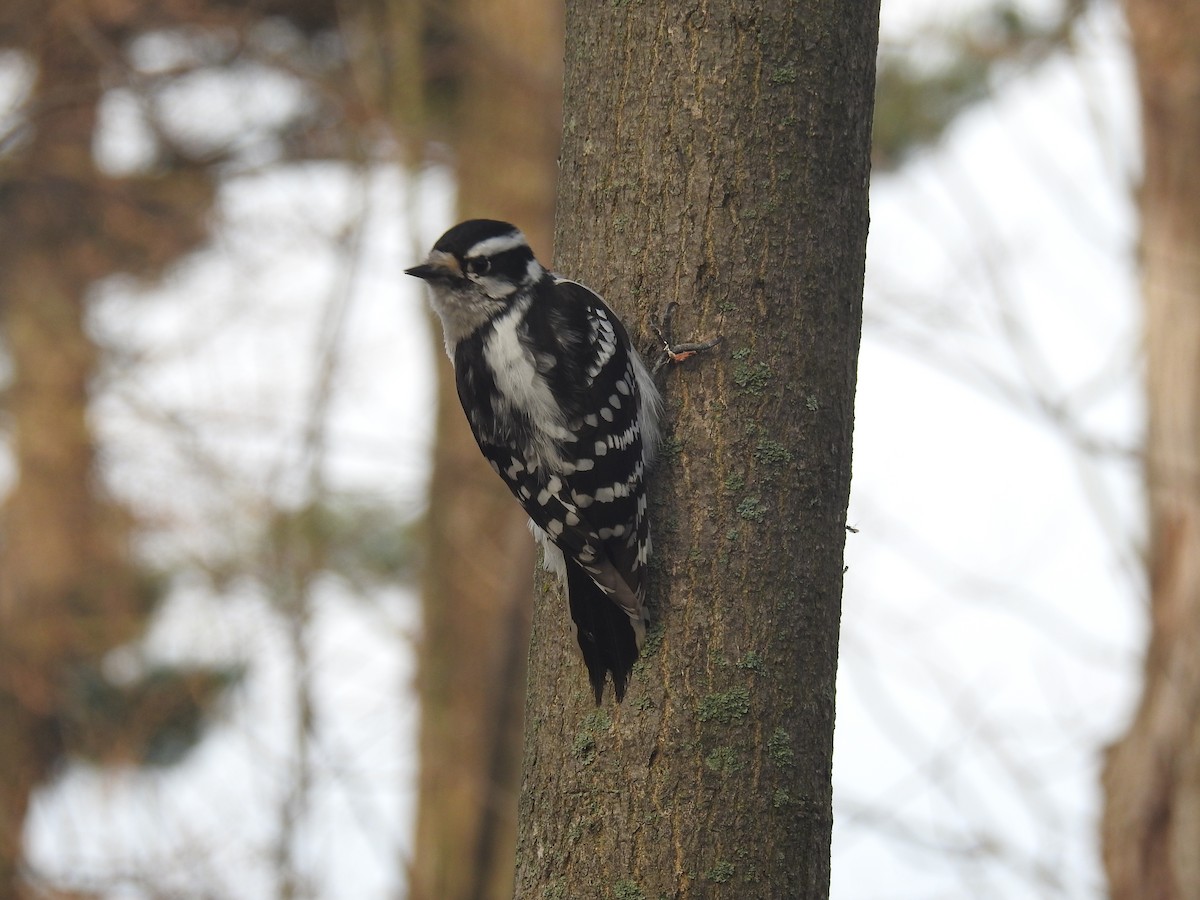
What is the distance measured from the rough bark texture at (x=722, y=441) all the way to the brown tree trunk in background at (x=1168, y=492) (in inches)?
141

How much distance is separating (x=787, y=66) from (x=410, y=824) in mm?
7429

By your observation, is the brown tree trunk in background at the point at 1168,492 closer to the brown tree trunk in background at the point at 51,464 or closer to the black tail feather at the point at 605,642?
the black tail feather at the point at 605,642

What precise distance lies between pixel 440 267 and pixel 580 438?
576 mm

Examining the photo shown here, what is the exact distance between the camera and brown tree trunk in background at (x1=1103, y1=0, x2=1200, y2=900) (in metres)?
5.27

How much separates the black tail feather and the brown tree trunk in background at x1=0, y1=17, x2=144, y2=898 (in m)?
6.84

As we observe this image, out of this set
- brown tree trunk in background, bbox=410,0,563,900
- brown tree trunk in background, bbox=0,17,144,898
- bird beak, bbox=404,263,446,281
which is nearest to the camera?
bird beak, bbox=404,263,446,281

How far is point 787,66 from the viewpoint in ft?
7.30

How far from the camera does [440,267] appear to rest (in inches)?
109

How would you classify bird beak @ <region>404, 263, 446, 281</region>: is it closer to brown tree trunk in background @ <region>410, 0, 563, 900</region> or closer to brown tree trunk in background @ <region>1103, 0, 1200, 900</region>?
brown tree trunk in background @ <region>1103, 0, 1200, 900</region>

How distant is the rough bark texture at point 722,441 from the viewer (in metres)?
2.02

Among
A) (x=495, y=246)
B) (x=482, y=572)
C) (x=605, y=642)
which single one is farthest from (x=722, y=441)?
(x=482, y=572)

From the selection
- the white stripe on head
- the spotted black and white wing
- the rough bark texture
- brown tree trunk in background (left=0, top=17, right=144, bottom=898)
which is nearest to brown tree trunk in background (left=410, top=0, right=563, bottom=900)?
brown tree trunk in background (left=0, top=17, right=144, bottom=898)

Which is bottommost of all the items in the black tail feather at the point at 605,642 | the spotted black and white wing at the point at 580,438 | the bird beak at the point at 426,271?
the black tail feather at the point at 605,642

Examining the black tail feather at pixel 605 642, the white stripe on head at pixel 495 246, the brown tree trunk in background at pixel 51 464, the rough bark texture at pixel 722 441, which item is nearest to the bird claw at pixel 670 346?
the rough bark texture at pixel 722 441
